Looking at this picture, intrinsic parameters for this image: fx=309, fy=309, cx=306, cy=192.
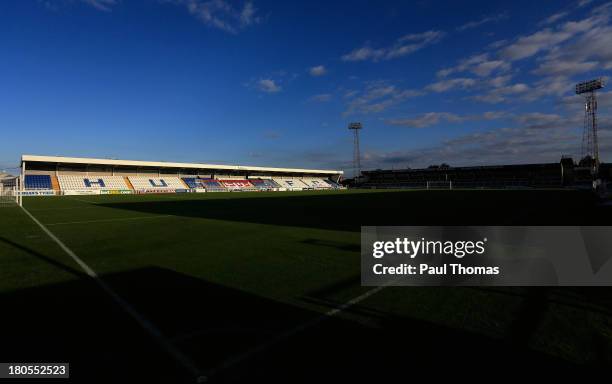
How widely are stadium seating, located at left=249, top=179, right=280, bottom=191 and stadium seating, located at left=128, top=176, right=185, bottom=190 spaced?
19148 mm

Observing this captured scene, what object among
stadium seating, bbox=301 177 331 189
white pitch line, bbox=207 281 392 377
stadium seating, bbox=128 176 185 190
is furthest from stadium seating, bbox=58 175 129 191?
white pitch line, bbox=207 281 392 377

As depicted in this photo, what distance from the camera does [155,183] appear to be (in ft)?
202

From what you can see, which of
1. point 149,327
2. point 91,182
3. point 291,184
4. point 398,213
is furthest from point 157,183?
point 149,327

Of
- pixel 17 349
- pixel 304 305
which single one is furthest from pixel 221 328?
pixel 17 349

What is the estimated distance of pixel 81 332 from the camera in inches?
142

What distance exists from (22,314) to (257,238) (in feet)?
20.4

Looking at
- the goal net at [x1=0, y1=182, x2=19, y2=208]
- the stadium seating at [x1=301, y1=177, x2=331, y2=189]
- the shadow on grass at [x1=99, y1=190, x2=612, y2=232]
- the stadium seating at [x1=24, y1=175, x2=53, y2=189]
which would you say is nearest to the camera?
the shadow on grass at [x1=99, y1=190, x2=612, y2=232]

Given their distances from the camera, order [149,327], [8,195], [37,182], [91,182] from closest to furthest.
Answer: [149,327] < [8,195] < [37,182] < [91,182]

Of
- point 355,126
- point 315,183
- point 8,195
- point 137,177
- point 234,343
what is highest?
point 355,126

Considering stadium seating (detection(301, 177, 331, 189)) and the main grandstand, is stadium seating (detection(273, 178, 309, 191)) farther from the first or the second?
stadium seating (detection(301, 177, 331, 189))

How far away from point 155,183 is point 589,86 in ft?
288

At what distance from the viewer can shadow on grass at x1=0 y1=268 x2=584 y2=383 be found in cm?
284

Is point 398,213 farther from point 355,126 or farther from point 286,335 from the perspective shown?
point 355,126

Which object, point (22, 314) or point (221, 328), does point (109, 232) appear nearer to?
point (22, 314)
